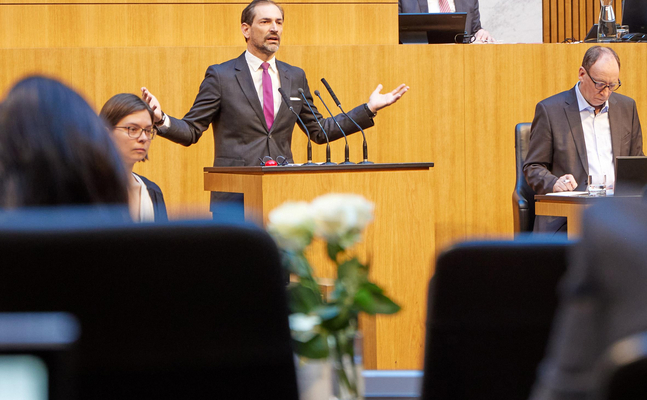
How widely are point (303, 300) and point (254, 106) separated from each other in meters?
3.06

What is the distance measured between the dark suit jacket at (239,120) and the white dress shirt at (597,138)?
1.24m

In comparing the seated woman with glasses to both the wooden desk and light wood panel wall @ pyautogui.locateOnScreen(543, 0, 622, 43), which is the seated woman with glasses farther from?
light wood panel wall @ pyautogui.locateOnScreen(543, 0, 622, 43)

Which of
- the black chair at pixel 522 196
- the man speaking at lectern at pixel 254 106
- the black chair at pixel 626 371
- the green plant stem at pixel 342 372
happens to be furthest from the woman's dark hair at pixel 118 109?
the black chair at pixel 626 371

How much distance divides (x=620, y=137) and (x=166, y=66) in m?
2.94

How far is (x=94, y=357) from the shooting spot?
66 centimetres

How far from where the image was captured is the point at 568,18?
8.00m

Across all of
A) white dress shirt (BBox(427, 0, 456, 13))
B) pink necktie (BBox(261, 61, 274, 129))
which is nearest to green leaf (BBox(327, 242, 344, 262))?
pink necktie (BBox(261, 61, 274, 129))

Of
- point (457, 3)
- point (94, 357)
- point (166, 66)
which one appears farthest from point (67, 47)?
point (94, 357)

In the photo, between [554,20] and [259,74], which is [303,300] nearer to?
[259,74]

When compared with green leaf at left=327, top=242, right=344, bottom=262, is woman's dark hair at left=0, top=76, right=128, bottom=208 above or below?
above

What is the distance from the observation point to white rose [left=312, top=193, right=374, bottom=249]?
747mm

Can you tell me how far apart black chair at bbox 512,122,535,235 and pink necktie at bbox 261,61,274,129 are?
1.41 metres

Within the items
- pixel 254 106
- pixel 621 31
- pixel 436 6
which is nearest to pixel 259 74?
pixel 254 106

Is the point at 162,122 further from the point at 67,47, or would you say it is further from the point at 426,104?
the point at 426,104
